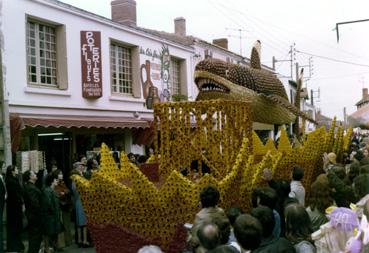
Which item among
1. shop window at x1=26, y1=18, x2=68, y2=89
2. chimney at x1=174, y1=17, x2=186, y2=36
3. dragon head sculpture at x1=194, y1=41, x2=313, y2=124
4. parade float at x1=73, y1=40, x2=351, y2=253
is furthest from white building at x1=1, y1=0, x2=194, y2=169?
chimney at x1=174, y1=17, x2=186, y2=36

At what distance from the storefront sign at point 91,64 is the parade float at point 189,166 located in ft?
15.4

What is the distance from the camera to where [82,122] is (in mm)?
12336

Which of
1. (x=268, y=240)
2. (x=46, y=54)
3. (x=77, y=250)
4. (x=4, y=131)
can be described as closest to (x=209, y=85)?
(x=77, y=250)

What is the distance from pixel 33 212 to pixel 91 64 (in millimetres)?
6405

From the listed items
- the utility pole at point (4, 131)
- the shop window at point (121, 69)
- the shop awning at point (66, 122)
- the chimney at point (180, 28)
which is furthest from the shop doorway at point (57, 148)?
the chimney at point (180, 28)

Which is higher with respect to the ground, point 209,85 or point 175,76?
point 175,76

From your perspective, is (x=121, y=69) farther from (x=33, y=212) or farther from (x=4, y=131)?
(x=33, y=212)

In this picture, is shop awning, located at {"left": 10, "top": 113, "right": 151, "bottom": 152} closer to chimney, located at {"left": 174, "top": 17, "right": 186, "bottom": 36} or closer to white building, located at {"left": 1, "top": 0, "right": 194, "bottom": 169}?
white building, located at {"left": 1, "top": 0, "right": 194, "bottom": 169}

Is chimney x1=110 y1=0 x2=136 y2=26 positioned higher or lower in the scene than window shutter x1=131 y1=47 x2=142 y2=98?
higher

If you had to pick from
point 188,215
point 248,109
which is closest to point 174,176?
point 188,215

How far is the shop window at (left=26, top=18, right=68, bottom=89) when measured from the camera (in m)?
12.1

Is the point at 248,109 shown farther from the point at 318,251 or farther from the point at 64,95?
the point at 64,95

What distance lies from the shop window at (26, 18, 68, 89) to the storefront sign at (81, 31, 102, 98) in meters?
0.68

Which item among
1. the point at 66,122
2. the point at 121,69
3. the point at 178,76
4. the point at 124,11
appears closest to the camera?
the point at 66,122
